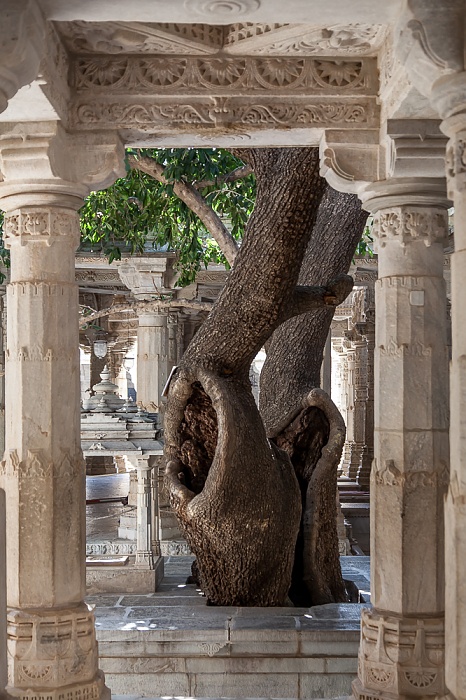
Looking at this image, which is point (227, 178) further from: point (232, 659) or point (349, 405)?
point (349, 405)

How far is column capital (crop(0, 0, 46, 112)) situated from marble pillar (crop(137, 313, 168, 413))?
32.1 feet

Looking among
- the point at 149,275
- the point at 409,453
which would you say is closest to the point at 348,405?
the point at 149,275

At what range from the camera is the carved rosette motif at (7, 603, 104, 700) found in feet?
13.2

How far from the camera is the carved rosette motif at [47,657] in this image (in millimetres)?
4020

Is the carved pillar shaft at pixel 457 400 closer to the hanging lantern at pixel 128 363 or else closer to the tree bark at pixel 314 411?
the tree bark at pixel 314 411

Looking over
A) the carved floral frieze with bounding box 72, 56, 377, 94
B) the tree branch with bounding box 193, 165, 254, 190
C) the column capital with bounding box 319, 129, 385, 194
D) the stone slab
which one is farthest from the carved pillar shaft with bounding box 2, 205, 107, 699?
the tree branch with bounding box 193, 165, 254, 190

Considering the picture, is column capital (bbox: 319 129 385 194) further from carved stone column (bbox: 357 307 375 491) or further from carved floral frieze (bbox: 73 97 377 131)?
carved stone column (bbox: 357 307 375 491)

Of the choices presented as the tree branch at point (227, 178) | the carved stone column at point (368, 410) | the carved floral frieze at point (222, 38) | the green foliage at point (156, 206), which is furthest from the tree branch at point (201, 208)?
the carved stone column at point (368, 410)

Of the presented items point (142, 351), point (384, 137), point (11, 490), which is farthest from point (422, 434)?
point (142, 351)

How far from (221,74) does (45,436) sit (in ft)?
6.79

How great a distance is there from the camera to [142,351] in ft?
42.0

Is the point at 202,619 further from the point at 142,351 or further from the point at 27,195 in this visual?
the point at 142,351

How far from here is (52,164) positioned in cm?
398

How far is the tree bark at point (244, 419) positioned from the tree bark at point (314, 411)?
1.51ft
